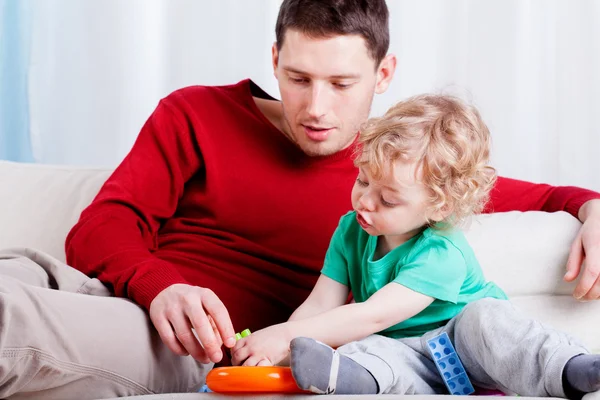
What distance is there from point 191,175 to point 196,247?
0.53 feet

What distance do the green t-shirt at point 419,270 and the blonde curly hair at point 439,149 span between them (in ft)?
0.20

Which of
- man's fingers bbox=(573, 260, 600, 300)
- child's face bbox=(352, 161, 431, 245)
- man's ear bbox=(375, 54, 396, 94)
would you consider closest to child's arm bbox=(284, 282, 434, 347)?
child's face bbox=(352, 161, 431, 245)

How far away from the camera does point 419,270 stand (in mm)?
1303

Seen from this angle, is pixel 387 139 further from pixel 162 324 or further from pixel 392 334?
pixel 162 324

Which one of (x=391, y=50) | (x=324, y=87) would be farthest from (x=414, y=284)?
(x=391, y=50)

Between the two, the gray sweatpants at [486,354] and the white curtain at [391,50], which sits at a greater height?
the white curtain at [391,50]

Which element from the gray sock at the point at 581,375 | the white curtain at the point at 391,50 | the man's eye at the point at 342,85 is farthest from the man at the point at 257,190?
the white curtain at the point at 391,50

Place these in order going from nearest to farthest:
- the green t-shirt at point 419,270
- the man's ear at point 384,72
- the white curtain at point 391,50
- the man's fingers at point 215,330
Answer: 1. the man's fingers at point 215,330
2. the green t-shirt at point 419,270
3. the man's ear at point 384,72
4. the white curtain at point 391,50

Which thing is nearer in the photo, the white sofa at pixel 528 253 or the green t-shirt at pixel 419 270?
the green t-shirt at pixel 419 270

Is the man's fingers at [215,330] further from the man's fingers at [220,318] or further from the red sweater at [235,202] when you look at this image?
the red sweater at [235,202]

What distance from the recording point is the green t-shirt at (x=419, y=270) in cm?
131

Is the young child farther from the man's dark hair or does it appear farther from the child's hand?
the man's dark hair

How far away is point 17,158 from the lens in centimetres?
267

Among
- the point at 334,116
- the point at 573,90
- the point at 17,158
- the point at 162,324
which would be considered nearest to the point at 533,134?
the point at 573,90
